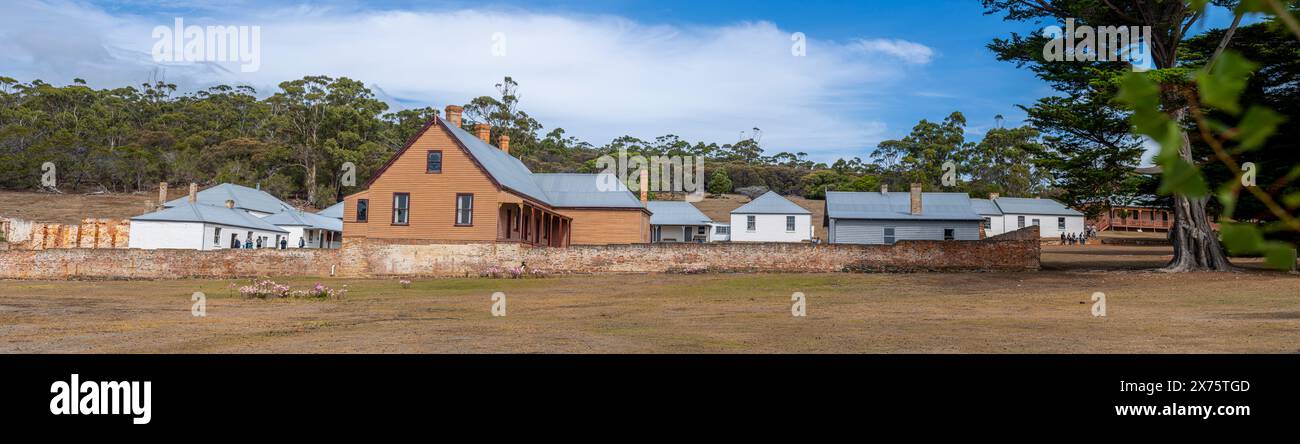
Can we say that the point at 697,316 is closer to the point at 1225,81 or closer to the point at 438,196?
the point at 1225,81

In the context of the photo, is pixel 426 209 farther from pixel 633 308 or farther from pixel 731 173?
pixel 731 173

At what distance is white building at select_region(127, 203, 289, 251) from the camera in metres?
51.5

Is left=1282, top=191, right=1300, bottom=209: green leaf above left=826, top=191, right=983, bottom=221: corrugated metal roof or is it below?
below

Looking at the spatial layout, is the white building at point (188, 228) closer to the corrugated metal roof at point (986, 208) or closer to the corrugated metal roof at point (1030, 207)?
the corrugated metal roof at point (986, 208)

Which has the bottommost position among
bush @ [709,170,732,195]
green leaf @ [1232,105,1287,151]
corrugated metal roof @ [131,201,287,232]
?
green leaf @ [1232,105,1287,151]

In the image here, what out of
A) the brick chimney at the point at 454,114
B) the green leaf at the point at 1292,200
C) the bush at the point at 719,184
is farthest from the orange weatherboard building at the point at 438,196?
the bush at the point at 719,184

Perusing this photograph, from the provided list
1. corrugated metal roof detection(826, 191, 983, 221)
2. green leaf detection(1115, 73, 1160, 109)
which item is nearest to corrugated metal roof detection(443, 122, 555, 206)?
corrugated metal roof detection(826, 191, 983, 221)

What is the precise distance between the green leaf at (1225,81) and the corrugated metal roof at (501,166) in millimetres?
40112

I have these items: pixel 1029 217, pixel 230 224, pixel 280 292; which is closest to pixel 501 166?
pixel 280 292

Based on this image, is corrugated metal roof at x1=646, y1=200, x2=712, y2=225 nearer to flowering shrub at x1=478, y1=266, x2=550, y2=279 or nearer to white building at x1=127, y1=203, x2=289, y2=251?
white building at x1=127, y1=203, x2=289, y2=251

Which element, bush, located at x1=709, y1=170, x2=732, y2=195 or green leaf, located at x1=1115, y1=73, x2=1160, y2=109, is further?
bush, located at x1=709, y1=170, x2=732, y2=195

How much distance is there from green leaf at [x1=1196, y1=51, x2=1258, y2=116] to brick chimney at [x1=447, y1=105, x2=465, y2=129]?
4574 centimetres
